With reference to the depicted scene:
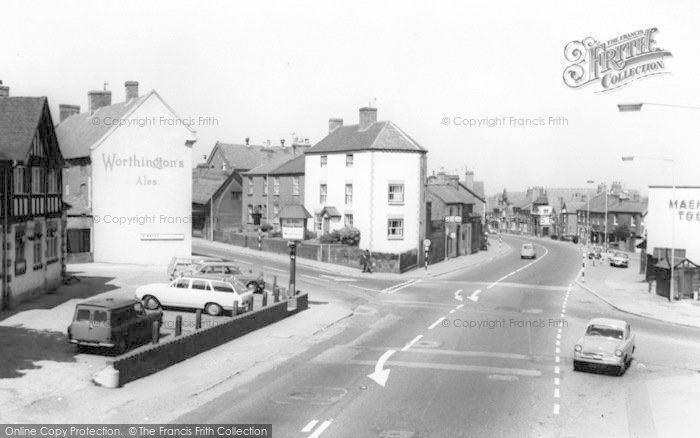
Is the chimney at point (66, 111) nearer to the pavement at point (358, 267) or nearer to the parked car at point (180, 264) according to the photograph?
the pavement at point (358, 267)

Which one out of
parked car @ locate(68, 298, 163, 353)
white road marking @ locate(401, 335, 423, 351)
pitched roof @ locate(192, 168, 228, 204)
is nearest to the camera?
parked car @ locate(68, 298, 163, 353)

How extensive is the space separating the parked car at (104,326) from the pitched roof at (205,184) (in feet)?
165

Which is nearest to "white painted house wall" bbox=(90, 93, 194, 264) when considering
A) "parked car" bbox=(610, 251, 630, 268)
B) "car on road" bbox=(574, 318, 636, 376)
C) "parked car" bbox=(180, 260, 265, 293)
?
"parked car" bbox=(180, 260, 265, 293)

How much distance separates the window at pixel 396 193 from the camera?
55756mm

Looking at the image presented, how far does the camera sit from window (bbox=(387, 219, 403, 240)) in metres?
55.9

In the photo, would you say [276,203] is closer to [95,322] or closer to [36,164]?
[36,164]

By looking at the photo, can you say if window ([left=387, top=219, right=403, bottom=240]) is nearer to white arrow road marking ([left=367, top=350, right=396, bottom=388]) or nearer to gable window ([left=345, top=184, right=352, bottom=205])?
gable window ([left=345, top=184, right=352, bottom=205])

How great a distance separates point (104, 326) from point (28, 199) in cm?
1244

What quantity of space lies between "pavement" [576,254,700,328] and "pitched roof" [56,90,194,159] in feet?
101

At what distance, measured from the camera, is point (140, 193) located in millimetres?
45156

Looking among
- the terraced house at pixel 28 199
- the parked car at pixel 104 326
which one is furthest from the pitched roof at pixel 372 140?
the parked car at pixel 104 326

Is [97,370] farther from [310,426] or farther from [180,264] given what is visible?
[180,264]

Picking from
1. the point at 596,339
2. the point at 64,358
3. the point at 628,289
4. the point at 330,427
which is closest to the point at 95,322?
the point at 64,358

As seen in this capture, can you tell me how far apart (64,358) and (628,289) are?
37363 millimetres
